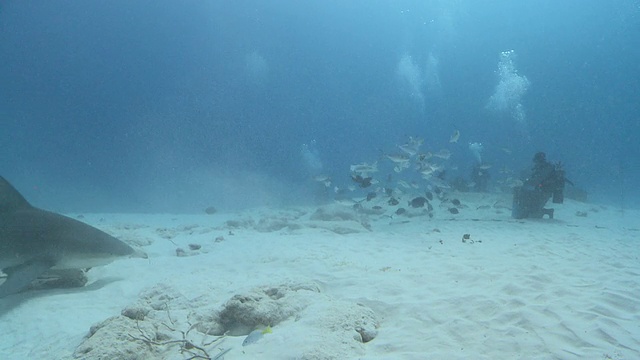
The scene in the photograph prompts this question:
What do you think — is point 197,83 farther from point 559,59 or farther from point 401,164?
point 559,59

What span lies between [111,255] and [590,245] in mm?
9593

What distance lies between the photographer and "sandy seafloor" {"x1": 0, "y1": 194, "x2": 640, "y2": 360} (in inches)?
111

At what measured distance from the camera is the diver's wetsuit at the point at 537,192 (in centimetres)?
1181

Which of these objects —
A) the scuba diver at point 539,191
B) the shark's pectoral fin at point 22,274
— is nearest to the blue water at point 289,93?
the scuba diver at point 539,191

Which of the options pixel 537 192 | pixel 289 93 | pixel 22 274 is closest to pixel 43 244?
pixel 22 274

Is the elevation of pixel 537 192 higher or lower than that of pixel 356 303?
higher

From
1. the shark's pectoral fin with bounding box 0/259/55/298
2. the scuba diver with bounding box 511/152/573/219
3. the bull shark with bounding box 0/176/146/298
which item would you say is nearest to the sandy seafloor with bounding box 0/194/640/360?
the shark's pectoral fin with bounding box 0/259/55/298

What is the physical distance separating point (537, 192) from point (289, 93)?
86.1 meters

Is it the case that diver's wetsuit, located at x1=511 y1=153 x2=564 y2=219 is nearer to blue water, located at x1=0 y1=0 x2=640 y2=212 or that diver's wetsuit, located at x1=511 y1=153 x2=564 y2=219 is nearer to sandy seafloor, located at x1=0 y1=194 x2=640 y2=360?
sandy seafloor, located at x1=0 y1=194 x2=640 y2=360

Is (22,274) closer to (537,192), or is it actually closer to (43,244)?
(43,244)

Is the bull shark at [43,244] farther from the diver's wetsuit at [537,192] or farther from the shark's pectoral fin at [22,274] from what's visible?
the diver's wetsuit at [537,192]

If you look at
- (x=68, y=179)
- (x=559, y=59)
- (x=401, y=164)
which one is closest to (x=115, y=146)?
(x=68, y=179)

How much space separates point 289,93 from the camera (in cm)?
9281

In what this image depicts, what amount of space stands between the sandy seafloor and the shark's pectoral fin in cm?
29
